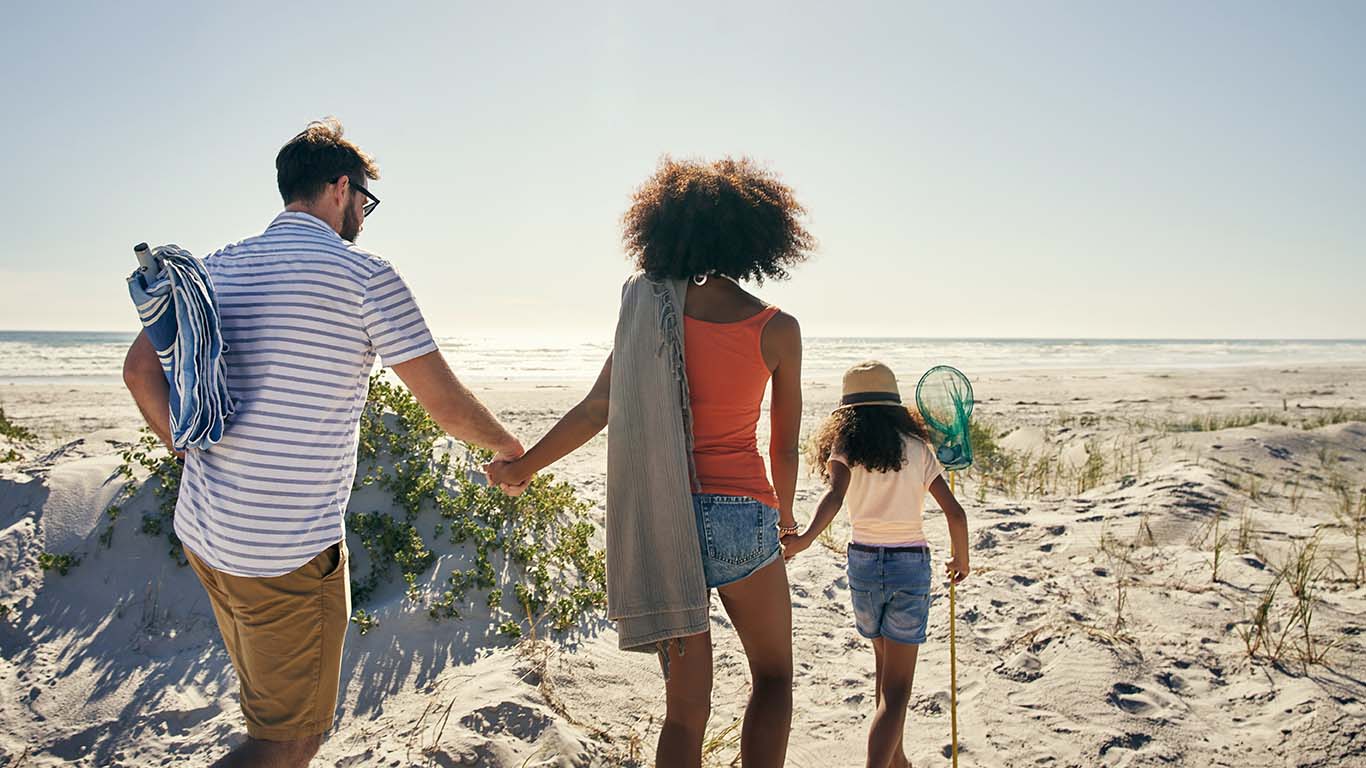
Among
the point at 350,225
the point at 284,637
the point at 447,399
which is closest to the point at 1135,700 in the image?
the point at 447,399

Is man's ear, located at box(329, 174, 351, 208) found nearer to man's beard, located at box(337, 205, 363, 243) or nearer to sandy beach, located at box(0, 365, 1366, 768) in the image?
man's beard, located at box(337, 205, 363, 243)

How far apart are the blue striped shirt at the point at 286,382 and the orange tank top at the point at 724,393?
82cm

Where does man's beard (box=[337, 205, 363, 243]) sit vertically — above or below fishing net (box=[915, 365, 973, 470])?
above

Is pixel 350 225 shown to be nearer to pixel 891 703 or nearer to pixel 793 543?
pixel 793 543

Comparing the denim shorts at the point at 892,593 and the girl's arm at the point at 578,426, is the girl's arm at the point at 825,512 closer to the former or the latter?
the denim shorts at the point at 892,593

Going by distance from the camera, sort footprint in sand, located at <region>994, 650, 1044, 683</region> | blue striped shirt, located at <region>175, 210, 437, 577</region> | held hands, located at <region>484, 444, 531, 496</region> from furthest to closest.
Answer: footprint in sand, located at <region>994, 650, 1044, 683</region> < held hands, located at <region>484, 444, 531, 496</region> < blue striped shirt, located at <region>175, 210, 437, 577</region>

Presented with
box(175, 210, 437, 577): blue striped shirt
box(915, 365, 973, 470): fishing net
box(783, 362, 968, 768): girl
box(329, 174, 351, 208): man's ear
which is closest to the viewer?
box(175, 210, 437, 577): blue striped shirt

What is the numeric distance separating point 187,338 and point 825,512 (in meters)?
2.09

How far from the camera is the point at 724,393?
2.36 m

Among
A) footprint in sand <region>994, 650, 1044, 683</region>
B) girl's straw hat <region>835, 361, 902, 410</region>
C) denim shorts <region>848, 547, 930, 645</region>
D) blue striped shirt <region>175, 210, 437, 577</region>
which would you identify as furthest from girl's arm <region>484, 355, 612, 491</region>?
footprint in sand <region>994, 650, 1044, 683</region>

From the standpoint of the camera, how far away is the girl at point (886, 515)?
292cm

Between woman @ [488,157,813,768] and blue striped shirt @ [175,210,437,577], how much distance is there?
0.71 meters

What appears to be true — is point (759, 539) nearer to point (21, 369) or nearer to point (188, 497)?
point (188, 497)

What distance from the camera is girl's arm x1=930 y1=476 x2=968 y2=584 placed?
9.91ft
